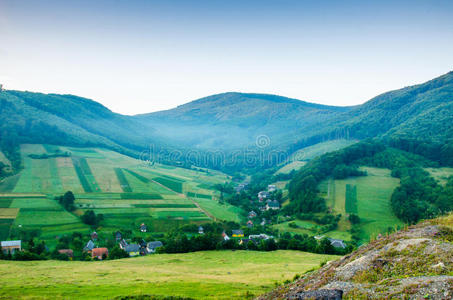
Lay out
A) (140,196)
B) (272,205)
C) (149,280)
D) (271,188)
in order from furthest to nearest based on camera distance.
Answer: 1. (271,188)
2. (272,205)
3. (140,196)
4. (149,280)

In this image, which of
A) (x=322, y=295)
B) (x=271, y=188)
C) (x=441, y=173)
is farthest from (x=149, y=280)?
(x=271, y=188)

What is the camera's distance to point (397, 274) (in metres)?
17.2

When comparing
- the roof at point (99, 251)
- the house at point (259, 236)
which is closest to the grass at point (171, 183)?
the house at point (259, 236)

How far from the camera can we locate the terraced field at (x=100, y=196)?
238ft

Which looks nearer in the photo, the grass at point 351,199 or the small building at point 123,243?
the small building at point 123,243

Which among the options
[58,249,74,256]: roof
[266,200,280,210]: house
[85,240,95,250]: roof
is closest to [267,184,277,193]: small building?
[266,200,280,210]: house

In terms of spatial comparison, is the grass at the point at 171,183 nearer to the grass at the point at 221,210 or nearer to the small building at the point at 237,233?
the grass at the point at 221,210

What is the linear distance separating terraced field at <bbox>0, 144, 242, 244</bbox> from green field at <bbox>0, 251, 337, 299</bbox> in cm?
3726

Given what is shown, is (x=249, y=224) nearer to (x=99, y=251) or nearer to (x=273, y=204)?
(x=273, y=204)

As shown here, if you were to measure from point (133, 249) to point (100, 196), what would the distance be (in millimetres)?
40778

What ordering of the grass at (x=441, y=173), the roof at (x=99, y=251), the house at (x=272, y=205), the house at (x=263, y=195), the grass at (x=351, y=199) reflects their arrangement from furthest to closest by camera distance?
the house at (x=263, y=195)
the house at (x=272, y=205)
the grass at (x=441, y=173)
the grass at (x=351, y=199)
the roof at (x=99, y=251)

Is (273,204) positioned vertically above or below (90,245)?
above

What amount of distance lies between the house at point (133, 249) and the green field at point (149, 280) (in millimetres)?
19153

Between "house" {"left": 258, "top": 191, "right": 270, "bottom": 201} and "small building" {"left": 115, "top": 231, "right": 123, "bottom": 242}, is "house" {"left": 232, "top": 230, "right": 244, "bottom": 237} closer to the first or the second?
"small building" {"left": 115, "top": 231, "right": 123, "bottom": 242}
